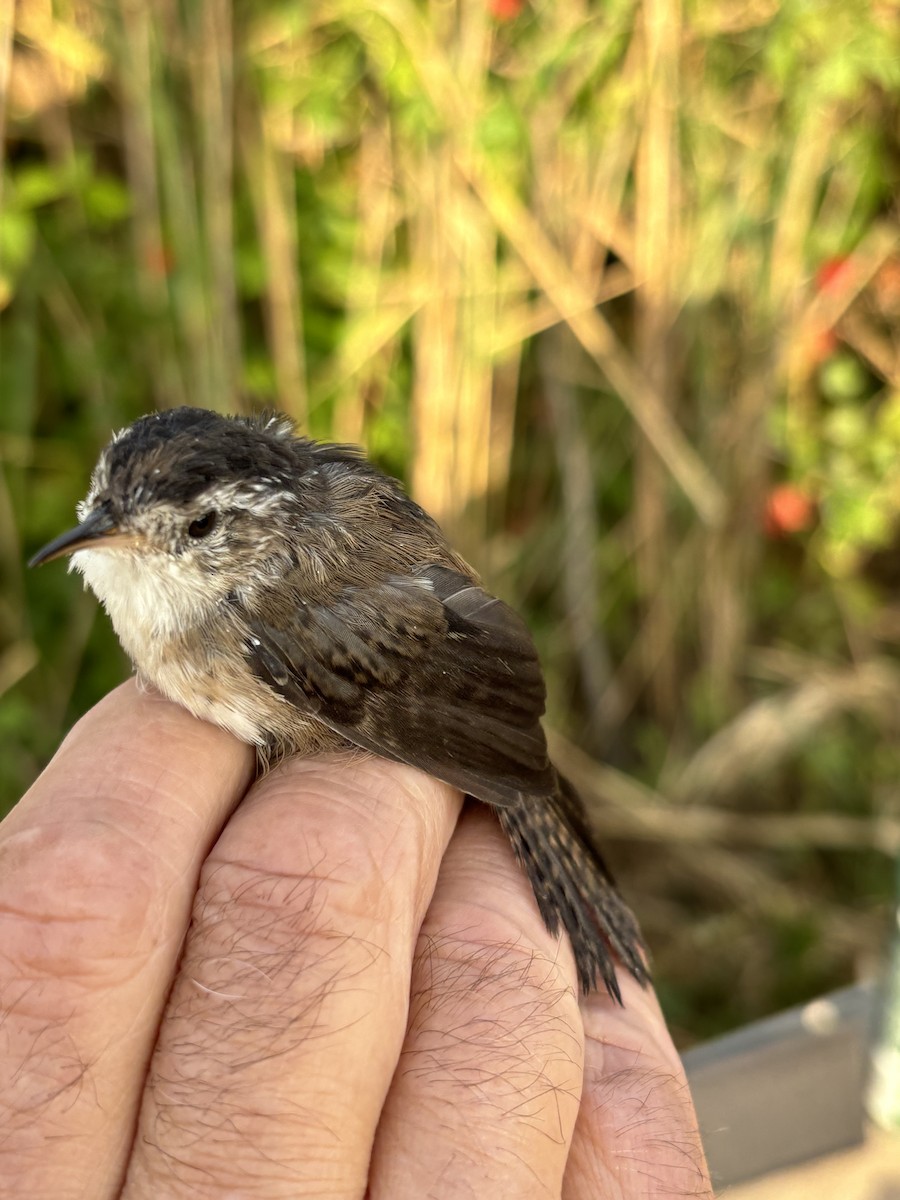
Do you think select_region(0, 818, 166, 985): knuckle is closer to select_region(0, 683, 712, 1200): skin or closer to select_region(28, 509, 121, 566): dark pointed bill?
select_region(0, 683, 712, 1200): skin

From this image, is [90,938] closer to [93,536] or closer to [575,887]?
[93,536]

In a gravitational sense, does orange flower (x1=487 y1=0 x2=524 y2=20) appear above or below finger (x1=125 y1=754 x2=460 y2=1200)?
above

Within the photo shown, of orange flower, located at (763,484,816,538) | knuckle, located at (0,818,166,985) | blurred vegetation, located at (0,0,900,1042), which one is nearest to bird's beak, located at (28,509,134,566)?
knuckle, located at (0,818,166,985)

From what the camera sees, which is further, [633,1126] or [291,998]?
[633,1126]

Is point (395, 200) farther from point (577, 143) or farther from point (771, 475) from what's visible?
point (771, 475)

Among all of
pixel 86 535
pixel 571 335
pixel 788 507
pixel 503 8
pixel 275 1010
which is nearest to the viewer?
pixel 275 1010

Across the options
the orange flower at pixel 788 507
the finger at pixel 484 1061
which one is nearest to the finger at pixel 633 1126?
the finger at pixel 484 1061

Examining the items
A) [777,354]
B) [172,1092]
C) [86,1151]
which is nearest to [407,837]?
[172,1092]

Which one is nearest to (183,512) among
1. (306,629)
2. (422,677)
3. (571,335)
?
(306,629)
